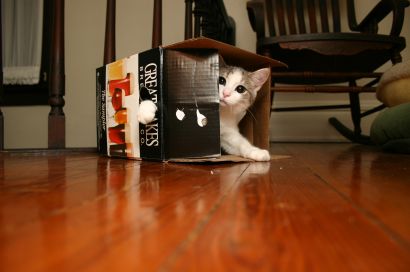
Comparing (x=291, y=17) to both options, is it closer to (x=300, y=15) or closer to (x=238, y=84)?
(x=300, y=15)

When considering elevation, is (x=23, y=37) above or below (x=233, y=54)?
above

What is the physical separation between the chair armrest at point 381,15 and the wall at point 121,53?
9.0 inches

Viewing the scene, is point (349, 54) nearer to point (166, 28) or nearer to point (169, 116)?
point (169, 116)

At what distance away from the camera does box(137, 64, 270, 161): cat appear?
965 mm

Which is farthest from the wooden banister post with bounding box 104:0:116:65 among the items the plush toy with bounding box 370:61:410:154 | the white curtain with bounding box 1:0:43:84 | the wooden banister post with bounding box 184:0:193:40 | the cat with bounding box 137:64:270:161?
the white curtain with bounding box 1:0:43:84

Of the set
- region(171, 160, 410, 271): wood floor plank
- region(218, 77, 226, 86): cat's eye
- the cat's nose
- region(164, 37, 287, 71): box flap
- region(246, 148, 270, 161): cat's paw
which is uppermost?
region(164, 37, 287, 71): box flap

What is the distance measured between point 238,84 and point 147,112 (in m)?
0.32

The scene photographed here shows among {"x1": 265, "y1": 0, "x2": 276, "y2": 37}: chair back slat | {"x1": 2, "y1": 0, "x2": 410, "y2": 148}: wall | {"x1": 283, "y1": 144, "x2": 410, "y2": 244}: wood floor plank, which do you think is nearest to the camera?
{"x1": 283, "y1": 144, "x2": 410, "y2": 244}: wood floor plank

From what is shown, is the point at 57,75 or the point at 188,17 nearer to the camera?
the point at 57,75

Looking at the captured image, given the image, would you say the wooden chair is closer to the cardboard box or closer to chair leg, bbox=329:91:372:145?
chair leg, bbox=329:91:372:145

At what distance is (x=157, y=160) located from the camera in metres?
0.84

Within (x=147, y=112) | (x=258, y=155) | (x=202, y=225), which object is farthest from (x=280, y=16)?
(x=202, y=225)

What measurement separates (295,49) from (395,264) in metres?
1.28

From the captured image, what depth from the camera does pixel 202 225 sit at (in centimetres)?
30
